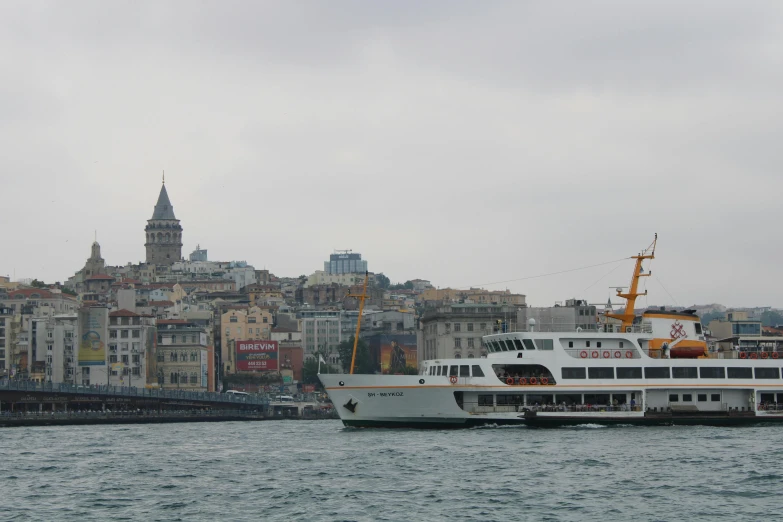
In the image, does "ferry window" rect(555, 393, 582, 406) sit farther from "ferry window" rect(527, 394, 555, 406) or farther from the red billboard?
the red billboard

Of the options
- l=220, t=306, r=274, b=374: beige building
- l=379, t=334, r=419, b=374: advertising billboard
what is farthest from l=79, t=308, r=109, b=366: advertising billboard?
l=379, t=334, r=419, b=374: advertising billboard

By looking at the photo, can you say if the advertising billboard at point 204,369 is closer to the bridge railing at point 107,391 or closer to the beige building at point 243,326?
the beige building at point 243,326

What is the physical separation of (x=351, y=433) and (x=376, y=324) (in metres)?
114

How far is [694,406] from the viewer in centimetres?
6116

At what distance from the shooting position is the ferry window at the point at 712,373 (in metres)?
61.1

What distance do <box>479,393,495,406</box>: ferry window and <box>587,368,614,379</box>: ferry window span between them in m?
4.59

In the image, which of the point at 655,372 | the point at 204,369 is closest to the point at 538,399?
the point at 655,372

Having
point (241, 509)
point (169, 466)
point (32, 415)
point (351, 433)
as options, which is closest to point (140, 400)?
point (32, 415)

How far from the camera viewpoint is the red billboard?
150000 mm

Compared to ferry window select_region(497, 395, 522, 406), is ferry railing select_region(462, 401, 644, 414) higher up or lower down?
lower down

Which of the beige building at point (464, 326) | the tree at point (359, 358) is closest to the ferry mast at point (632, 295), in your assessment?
the beige building at point (464, 326)

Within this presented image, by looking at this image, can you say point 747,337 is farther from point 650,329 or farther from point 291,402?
point 291,402

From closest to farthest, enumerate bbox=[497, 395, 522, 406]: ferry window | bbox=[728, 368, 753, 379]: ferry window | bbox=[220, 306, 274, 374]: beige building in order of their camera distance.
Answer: bbox=[497, 395, 522, 406]: ferry window < bbox=[728, 368, 753, 379]: ferry window < bbox=[220, 306, 274, 374]: beige building

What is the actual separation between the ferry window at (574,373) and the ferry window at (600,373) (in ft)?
0.92
